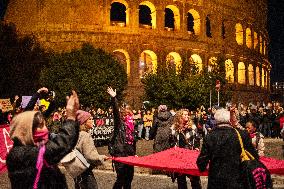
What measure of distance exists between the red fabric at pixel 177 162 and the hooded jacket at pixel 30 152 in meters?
3.16

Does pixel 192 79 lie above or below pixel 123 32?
below

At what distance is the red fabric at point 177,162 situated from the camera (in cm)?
630

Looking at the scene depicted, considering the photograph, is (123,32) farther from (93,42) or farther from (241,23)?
(241,23)

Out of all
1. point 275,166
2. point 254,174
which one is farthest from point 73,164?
point 275,166

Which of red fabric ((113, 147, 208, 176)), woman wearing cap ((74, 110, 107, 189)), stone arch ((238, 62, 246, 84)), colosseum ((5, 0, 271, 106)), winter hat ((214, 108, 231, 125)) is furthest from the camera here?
stone arch ((238, 62, 246, 84))

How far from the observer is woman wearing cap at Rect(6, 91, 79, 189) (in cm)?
337

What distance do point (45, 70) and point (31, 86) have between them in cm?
287

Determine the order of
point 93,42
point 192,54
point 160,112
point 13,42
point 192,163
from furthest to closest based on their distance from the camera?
1. point 192,54
2. point 93,42
3. point 13,42
4. point 160,112
5. point 192,163

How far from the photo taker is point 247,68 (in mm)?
53312

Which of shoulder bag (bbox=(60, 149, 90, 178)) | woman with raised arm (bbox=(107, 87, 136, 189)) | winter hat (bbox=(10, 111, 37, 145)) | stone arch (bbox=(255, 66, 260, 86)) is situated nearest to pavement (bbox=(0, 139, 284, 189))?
woman with raised arm (bbox=(107, 87, 136, 189))

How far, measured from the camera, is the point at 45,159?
3395mm

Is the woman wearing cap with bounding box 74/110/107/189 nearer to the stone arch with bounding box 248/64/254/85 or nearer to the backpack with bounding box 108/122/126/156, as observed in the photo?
the backpack with bounding box 108/122/126/156

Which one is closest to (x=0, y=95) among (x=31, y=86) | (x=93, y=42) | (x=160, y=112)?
(x=31, y=86)

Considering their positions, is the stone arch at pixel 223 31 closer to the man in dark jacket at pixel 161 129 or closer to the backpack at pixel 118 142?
the man in dark jacket at pixel 161 129
